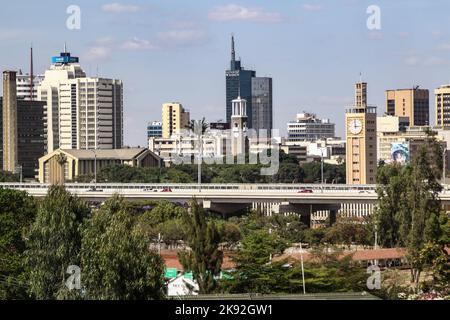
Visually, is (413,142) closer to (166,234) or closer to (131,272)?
(166,234)

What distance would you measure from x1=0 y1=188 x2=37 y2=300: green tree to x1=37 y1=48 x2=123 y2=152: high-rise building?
272ft

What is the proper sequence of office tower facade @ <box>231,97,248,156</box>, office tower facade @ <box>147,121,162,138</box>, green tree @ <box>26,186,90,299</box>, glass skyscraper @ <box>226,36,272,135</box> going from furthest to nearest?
office tower facade @ <box>147,121,162,138</box> < glass skyscraper @ <box>226,36,272,135</box> < office tower facade @ <box>231,97,248,156</box> < green tree @ <box>26,186,90,299</box>

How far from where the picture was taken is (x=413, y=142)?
11050 centimetres

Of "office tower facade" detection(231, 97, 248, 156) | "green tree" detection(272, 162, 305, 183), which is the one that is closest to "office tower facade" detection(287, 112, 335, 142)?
"office tower facade" detection(231, 97, 248, 156)

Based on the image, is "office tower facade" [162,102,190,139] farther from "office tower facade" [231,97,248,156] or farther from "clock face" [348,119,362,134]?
"clock face" [348,119,362,134]

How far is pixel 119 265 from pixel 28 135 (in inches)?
3630

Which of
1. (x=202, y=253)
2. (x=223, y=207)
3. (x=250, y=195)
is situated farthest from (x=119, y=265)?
(x=223, y=207)

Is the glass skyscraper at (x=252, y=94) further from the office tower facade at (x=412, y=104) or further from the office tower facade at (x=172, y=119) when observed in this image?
the office tower facade at (x=412, y=104)

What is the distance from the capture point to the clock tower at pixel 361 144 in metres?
82.2

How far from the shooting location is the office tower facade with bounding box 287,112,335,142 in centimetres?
14462

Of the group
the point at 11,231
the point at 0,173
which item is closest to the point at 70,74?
the point at 0,173

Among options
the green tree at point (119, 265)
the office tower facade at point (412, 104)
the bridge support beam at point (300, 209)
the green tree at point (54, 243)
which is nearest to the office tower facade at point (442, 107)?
the office tower facade at point (412, 104)

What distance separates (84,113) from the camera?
4424 inches

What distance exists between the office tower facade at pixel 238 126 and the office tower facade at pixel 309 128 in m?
28.8
